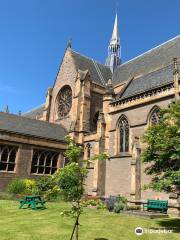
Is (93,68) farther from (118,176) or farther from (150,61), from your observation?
(118,176)

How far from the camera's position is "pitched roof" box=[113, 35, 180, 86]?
3282 centimetres

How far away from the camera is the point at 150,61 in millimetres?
35750

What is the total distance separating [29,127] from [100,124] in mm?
8070

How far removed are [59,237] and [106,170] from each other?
1736cm

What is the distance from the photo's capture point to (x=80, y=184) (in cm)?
943

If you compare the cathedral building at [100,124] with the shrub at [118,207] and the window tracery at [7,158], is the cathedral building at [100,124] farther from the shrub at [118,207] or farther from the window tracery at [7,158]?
the shrub at [118,207]

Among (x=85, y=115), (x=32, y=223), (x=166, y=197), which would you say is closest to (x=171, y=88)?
(x=166, y=197)

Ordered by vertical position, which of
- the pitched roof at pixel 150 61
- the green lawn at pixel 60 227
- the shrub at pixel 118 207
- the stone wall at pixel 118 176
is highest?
the pitched roof at pixel 150 61

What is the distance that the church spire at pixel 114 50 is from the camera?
5580 centimetres

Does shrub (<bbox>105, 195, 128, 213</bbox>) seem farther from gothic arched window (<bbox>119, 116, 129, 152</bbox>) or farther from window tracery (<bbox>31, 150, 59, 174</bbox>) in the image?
window tracery (<bbox>31, 150, 59, 174</bbox>)

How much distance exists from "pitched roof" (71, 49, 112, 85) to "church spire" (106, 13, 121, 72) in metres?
9.94

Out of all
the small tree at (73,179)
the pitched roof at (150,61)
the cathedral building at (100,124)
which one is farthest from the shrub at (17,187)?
the pitched roof at (150,61)

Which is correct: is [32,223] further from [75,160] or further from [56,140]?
[56,140]

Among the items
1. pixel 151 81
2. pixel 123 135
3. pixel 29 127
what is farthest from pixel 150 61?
pixel 29 127
